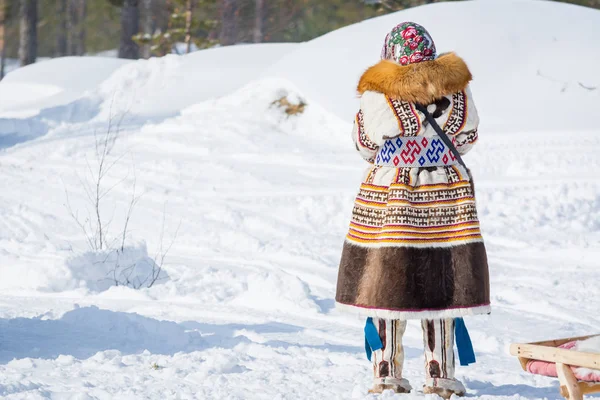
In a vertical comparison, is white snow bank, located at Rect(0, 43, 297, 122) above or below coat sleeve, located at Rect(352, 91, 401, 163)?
above

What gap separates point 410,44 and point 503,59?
27.0ft

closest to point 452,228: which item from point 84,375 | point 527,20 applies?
point 84,375

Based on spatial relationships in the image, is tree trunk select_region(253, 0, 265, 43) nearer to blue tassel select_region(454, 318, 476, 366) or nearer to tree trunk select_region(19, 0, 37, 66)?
tree trunk select_region(19, 0, 37, 66)

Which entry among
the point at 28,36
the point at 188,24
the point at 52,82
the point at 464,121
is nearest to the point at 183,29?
the point at 188,24

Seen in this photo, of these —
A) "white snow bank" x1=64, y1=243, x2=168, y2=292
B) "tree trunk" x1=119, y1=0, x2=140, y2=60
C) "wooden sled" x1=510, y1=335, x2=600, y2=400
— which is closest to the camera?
"wooden sled" x1=510, y1=335, x2=600, y2=400

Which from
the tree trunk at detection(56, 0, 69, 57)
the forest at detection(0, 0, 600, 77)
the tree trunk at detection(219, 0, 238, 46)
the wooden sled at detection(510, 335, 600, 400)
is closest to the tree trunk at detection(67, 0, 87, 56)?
the forest at detection(0, 0, 600, 77)

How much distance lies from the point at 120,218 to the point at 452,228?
19.7 ft

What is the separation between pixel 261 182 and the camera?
10.2m

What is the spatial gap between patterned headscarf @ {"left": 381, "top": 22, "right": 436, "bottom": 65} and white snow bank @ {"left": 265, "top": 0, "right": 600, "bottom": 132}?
7.00 metres

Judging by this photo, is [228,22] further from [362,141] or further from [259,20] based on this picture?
[362,141]

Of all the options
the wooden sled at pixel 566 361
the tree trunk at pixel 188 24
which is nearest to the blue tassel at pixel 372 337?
the wooden sled at pixel 566 361

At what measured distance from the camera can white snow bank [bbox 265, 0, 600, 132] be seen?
430 inches

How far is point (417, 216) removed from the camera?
12.2 ft

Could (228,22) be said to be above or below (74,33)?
below
